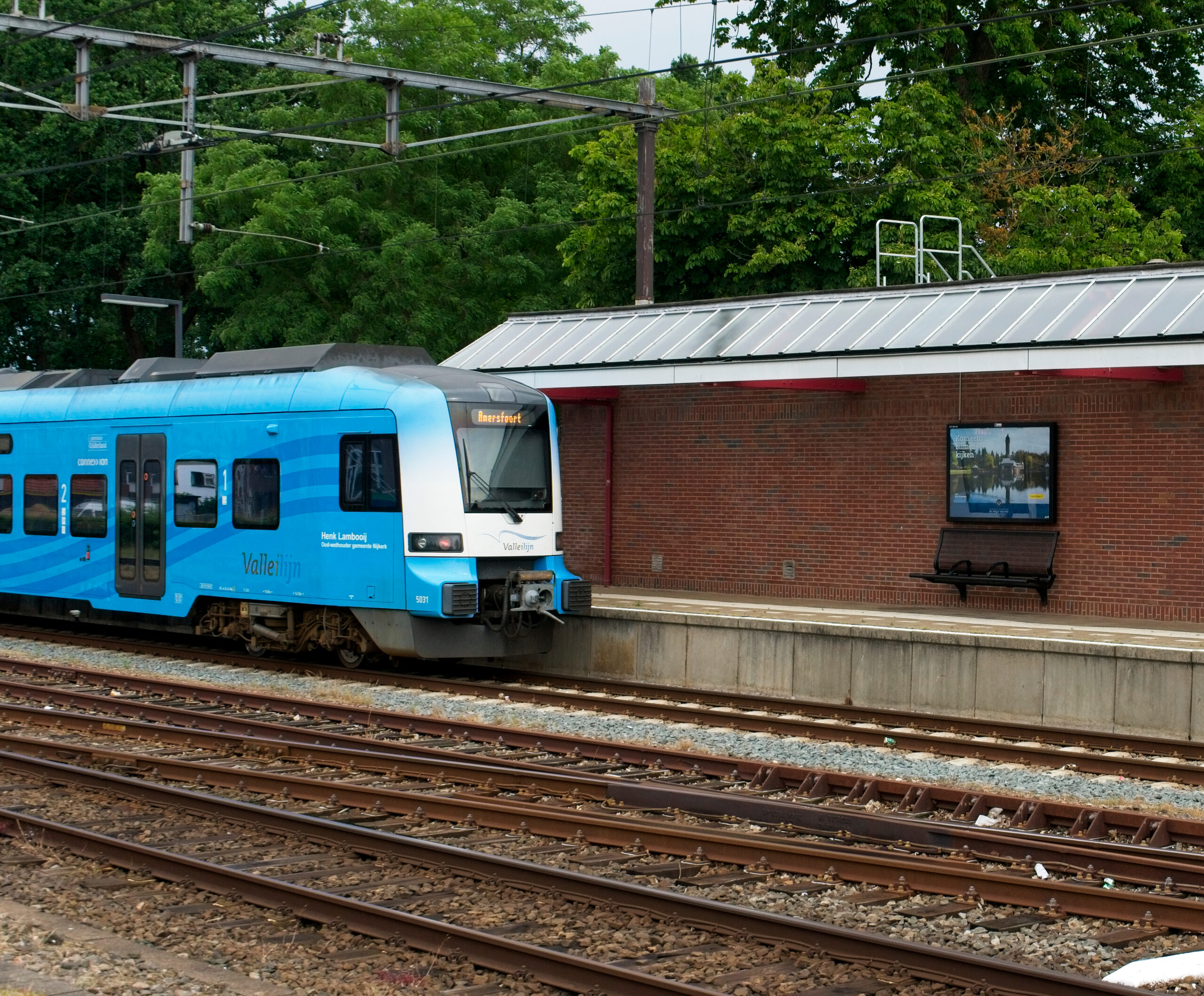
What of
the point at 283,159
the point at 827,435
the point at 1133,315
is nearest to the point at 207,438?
the point at 827,435

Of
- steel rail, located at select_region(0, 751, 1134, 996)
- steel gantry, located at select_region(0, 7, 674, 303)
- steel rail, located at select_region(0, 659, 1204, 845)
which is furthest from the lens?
steel gantry, located at select_region(0, 7, 674, 303)

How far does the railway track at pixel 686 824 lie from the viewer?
25.5 ft

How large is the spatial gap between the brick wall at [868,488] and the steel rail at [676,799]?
27.2 ft

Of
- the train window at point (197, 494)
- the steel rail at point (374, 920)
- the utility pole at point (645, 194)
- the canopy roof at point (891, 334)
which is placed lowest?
the steel rail at point (374, 920)

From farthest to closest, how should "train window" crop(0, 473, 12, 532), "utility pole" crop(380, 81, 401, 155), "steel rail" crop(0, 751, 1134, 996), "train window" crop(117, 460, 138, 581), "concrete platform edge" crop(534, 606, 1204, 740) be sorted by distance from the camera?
"train window" crop(0, 473, 12, 532), "train window" crop(117, 460, 138, 581), "utility pole" crop(380, 81, 401, 155), "concrete platform edge" crop(534, 606, 1204, 740), "steel rail" crop(0, 751, 1134, 996)

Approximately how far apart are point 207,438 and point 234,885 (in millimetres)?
10495

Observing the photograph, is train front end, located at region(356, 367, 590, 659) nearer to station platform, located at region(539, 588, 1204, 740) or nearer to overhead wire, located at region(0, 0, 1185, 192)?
station platform, located at region(539, 588, 1204, 740)

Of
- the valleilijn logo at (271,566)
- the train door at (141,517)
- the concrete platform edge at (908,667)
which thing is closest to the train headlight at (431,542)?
the valleilijn logo at (271,566)

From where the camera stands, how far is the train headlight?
50.7ft

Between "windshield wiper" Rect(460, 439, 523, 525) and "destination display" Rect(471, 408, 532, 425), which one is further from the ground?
"destination display" Rect(471, 408, 532, 425)

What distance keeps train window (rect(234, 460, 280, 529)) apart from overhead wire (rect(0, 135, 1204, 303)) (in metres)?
9.97

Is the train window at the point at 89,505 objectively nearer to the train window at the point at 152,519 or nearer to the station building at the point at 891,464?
the train window at the point at 152,519

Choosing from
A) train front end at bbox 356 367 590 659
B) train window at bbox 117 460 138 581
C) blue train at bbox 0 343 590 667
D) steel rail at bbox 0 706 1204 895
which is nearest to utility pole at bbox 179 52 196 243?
blue train at bbox 0 343 590 667

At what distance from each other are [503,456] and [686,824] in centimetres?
737
